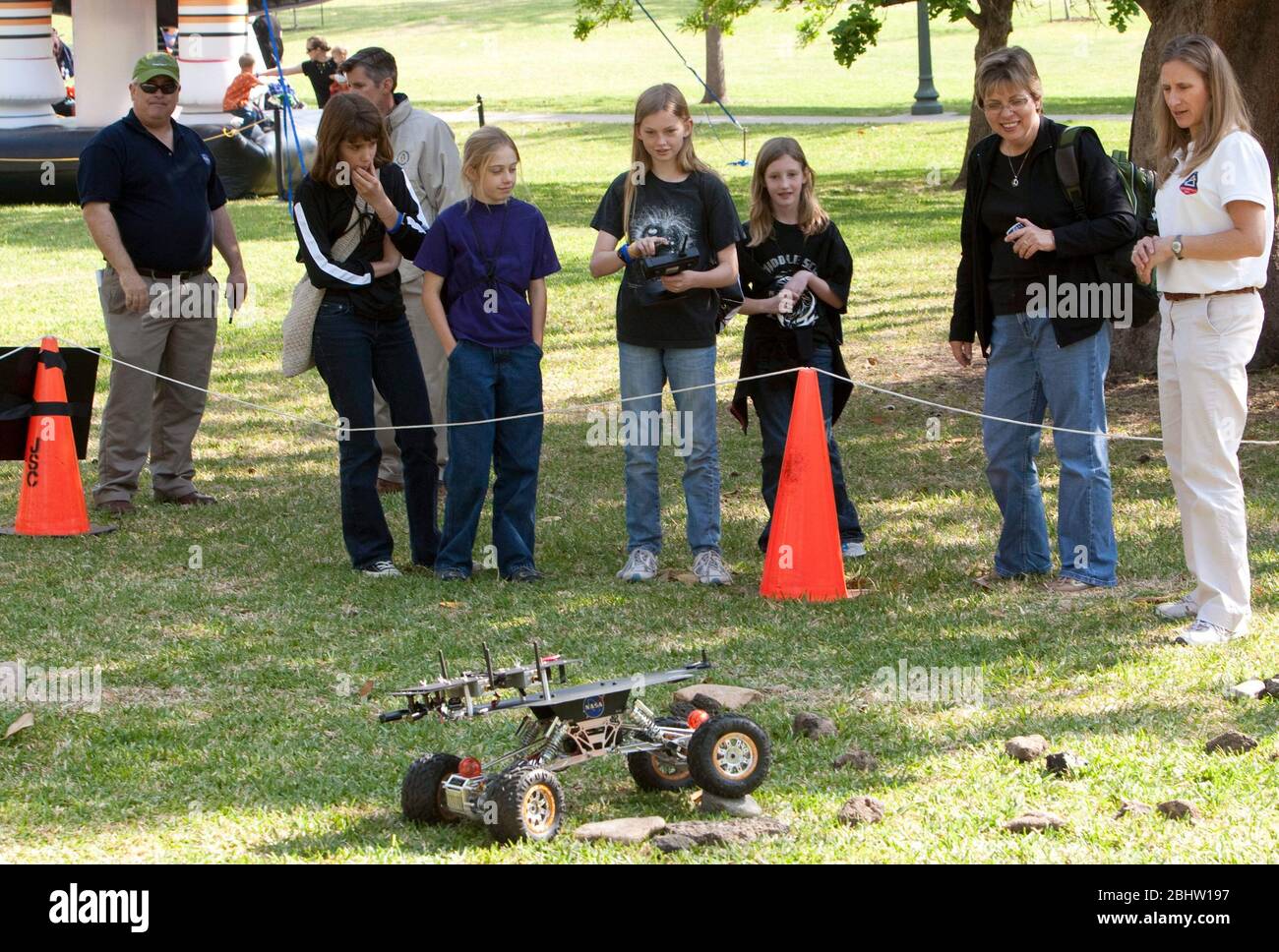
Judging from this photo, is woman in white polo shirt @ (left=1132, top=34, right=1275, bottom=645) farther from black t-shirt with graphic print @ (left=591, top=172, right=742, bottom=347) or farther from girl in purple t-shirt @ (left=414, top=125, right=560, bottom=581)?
girl in purple t-shirt @ (left=414, top=125, right=560, bottom=581)

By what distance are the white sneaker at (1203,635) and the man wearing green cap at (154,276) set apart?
5.09 meters

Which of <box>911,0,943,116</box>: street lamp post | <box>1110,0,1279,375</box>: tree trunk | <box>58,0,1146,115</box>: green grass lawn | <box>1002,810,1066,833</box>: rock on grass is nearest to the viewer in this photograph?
<box>1002,810,1066,833</box>: rock on grass

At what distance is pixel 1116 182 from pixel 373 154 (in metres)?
3.12

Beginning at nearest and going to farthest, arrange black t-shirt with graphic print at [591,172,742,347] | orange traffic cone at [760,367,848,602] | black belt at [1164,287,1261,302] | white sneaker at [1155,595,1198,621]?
black belt at [1164,287,1261,302]
white sneaker at [1155,595,1198,621]
orange traffic cone at [760,367,848,602]
black t-shirt with graphic print at [591,172,742,347]

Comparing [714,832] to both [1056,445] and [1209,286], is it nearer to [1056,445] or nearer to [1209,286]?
[1209,286]

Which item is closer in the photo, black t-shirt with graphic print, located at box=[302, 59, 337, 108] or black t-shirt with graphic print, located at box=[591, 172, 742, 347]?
black t-shirt with graphic print, located at box=[591, 172, 742, 347]

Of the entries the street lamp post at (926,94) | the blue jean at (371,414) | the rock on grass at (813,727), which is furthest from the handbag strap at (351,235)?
the street lamp post at (926,94)

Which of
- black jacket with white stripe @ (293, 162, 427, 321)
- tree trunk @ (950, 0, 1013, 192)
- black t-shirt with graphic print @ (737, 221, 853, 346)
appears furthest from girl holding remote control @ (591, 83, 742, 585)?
tree trunk @ (950, 0, 1013, 192)

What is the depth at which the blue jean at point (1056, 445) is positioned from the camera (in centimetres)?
693

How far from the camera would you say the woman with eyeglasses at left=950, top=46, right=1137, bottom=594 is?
22.0ft

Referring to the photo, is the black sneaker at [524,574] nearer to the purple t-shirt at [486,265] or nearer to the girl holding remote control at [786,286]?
the purple t-shirt at [486,265]

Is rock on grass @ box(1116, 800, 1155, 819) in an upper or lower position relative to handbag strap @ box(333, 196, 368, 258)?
lower

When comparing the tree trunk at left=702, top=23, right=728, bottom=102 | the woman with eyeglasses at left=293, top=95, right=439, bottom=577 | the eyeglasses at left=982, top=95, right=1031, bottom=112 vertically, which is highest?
the tree trunk at left=702, top=23, right=728, bottom=102

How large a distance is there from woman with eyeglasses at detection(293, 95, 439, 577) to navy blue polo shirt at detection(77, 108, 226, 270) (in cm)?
152
